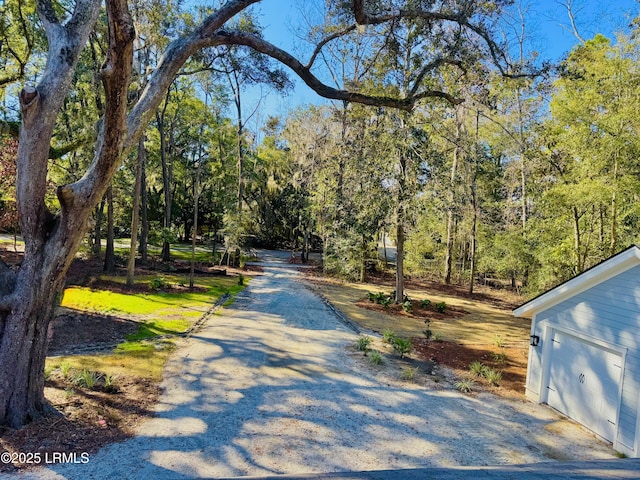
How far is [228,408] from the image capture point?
21.2 ft

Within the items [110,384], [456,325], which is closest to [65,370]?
[110,384]

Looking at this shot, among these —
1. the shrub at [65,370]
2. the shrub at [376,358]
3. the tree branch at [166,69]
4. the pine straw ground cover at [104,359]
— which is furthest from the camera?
the shrub at [376,358]

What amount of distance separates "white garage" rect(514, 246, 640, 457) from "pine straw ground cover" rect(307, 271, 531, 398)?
1.00 metres

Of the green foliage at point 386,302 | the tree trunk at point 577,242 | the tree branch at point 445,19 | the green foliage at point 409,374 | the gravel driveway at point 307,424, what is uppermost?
the tree branch at point 445,19

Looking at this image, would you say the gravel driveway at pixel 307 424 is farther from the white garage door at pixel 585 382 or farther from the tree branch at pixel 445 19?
the tree branch at pixel 445 19

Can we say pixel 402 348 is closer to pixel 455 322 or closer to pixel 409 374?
pixel 409 374

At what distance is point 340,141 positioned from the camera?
19359 mm

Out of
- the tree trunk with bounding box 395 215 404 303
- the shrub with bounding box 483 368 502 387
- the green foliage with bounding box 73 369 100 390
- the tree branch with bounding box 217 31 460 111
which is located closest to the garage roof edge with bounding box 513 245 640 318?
the shrub with bounding box 483 368 502 387

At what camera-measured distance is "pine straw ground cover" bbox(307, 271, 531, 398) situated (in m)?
9.68

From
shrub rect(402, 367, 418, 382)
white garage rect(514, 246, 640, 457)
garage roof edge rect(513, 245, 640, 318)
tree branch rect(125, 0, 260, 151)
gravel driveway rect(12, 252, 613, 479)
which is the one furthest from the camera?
shrub rect(402, 367, 418, 382)

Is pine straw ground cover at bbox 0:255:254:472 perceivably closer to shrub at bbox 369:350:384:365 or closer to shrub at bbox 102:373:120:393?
shrub at bbox 102:373:120:393

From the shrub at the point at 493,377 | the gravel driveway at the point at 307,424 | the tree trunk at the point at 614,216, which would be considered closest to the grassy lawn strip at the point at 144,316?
the gravel driveway at the point at 307,424

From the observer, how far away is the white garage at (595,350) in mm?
6277

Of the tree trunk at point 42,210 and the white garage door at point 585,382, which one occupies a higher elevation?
the tree trunk at point 42,210
